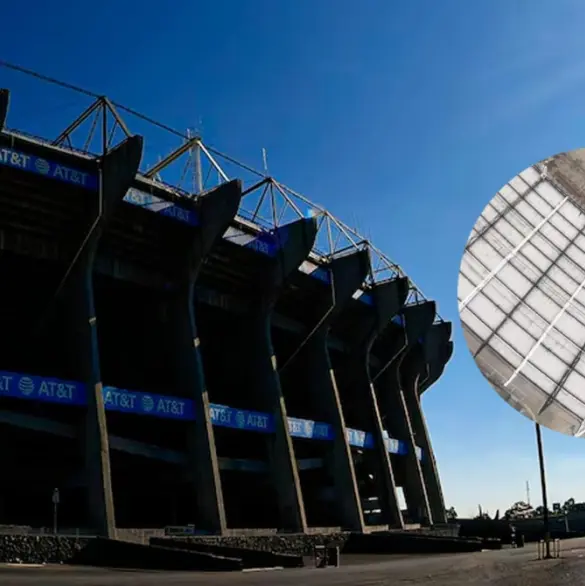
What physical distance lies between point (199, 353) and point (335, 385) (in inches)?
533

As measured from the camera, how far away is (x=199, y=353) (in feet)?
139

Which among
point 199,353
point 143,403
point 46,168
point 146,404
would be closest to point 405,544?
point 199,353

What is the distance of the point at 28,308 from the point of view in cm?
4431

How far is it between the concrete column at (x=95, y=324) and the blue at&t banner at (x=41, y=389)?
72 centimetres

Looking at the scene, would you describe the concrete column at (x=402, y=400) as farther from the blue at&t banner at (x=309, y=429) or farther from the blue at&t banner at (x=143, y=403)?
the blue at&t banner at (x=143, y=403)

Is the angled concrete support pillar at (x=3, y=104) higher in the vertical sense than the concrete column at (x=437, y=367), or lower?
higher

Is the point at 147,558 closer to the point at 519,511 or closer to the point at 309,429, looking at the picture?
the point at 309,429

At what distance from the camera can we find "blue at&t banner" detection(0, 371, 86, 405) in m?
32.7

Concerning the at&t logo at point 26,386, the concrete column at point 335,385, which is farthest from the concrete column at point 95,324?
the concrete column at point 335,385

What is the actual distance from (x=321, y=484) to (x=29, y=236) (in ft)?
102

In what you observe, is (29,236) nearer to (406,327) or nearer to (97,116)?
(97,116)

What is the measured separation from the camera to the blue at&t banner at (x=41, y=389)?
32719mm

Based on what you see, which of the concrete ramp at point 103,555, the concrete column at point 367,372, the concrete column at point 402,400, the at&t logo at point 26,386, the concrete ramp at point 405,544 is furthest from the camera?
the concrete column at point 402,400

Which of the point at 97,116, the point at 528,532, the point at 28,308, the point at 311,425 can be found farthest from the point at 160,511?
the point at 528,532
